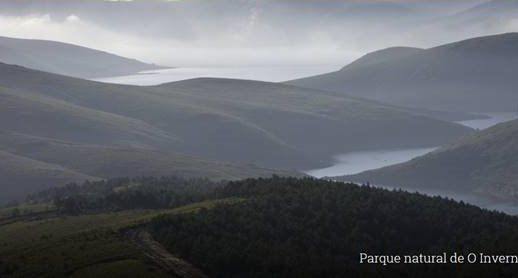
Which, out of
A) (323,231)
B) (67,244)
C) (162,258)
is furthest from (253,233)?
(67,244)

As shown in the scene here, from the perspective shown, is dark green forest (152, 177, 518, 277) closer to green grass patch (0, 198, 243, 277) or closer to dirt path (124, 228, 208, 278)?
dirt path (124, 228, 208, 278)

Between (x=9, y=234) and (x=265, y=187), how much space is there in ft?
118

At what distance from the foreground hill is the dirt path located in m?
0.11

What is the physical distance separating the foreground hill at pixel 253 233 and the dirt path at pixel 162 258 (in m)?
0.11

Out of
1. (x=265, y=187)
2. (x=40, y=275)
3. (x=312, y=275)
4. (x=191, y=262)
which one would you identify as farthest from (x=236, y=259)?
(x=265, y=187)

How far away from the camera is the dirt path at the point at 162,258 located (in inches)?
2625

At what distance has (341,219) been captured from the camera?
9794 cm

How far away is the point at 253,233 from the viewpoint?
284 feet

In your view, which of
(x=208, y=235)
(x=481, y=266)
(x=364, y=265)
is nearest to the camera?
(x=481, y=266)

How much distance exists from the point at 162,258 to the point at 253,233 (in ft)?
59.7

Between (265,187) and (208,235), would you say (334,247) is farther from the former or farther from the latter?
(265,187)

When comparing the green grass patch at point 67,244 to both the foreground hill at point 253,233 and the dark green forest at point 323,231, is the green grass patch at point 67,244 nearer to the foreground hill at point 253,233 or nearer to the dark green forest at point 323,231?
the foreground hill at point 253,233

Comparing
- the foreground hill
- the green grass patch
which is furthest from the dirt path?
the green grass patch

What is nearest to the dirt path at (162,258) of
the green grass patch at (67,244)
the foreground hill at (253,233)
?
the foreground hill at (253,233)
